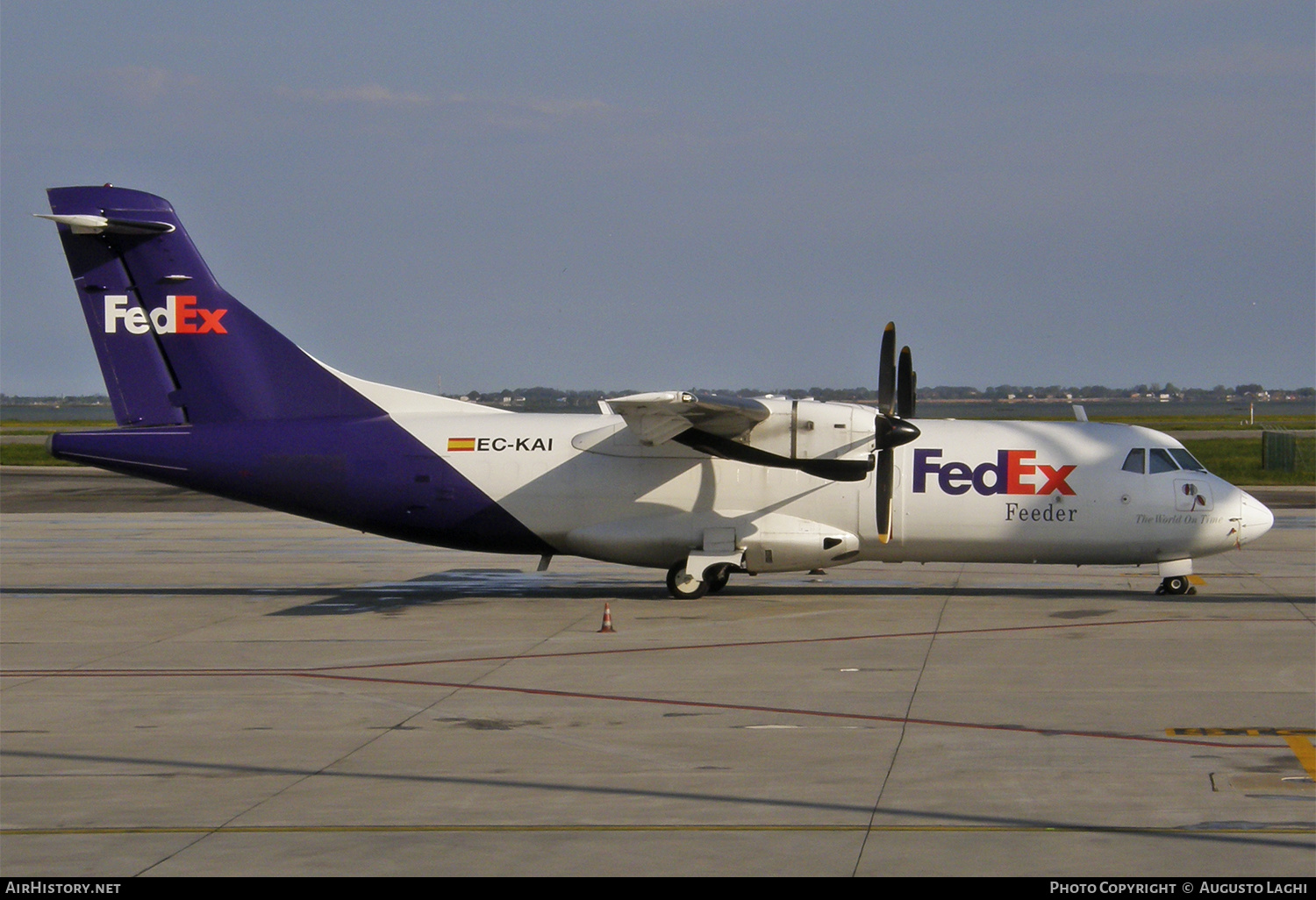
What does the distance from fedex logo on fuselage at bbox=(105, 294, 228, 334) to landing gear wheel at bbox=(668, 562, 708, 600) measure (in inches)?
363

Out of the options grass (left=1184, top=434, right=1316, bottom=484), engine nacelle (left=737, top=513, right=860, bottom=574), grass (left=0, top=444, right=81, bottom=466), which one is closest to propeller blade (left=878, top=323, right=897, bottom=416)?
engine nacelle (left=737, top=513, right=860, bottom=574)

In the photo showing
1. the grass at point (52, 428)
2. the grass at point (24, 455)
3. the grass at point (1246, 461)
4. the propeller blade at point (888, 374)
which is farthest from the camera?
the grass at point (52, 428)

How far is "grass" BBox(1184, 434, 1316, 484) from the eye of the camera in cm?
5094

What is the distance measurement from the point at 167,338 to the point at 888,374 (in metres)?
12.9

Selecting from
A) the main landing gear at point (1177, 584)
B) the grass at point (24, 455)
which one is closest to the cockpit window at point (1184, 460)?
the main landing gear at point (1177, 584)

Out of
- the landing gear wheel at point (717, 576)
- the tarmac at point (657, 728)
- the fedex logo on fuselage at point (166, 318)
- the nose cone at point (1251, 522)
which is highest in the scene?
the fedex logo on fuselage at point (166, 318)

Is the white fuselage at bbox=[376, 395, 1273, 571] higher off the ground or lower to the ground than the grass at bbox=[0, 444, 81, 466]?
higher

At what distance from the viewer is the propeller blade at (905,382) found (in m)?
22.2

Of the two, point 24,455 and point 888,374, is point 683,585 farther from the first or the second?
point 24,455

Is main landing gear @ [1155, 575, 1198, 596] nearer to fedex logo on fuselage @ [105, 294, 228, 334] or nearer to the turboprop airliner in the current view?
the turboprop airliner

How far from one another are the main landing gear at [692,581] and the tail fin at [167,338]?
6.82 meters

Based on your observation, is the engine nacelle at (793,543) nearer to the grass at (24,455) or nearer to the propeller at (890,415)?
the propeller at (890,415)

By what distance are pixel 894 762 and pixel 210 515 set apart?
3351 cm

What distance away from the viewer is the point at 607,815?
10141 mm
